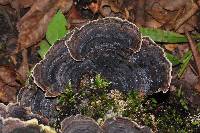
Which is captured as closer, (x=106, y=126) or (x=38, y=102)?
(x=106, y=126)

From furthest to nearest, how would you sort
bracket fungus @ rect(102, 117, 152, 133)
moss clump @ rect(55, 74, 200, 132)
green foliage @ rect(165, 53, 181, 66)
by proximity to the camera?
green foliage @ rect(165, 53, 181, 66), moss clump @ rect(55, 74, 200, 132), bracket fungus @ rect(102, 117, 152, 133)

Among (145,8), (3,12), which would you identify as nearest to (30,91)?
(3,12)

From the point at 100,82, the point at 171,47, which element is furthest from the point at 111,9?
the point at 100,82

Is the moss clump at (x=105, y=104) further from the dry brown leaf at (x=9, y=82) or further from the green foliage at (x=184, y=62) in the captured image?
the dry brown leaf at (x=9, y=82)

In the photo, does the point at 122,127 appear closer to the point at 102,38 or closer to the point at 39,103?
the point at 102,38

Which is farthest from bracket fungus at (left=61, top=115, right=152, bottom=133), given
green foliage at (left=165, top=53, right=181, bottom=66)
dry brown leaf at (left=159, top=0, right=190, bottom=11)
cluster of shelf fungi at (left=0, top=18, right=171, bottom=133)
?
dry brown leaf at (left=159, top=0, right=190, bottom=11)

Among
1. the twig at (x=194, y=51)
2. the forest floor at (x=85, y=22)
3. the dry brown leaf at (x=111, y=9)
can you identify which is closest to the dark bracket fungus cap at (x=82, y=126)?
the forest floor at (x=85, y=22)

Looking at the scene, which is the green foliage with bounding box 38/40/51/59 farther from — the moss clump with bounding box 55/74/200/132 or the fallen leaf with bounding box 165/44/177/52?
the fallen leaf with bounding box 165/44/177/52
